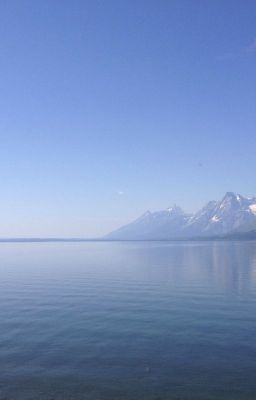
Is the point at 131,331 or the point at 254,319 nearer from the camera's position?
the point at 131,331

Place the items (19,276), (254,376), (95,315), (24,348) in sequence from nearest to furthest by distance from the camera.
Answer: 1. (254,376)
2. (24,348)
3. (95,315)
4. (19,276)

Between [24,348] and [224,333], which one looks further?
[224,333]


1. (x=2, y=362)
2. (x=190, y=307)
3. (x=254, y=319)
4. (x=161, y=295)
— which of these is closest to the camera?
(x=2, y=362)

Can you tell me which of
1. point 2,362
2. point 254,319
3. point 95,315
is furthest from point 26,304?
point 254,319

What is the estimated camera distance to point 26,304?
5609cm

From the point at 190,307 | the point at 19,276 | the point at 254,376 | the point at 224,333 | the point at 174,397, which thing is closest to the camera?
the point at 174,397

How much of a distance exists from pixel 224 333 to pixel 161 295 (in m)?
24.1

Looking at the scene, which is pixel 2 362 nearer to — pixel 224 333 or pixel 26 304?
pixel 224 333

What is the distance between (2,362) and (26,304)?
2592 cm

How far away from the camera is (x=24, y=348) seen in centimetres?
3434

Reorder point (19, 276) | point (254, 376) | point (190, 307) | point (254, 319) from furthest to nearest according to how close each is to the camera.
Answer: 1. point (19, 276)
2. point (190, 307)
3. point (254, 319)
4. point (254, 376)

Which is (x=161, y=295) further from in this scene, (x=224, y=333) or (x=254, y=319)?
(x=224, y=333)

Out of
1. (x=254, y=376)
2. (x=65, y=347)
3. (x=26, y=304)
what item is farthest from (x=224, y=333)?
(x=26, y=304)

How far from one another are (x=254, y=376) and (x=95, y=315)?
24.0 metres
